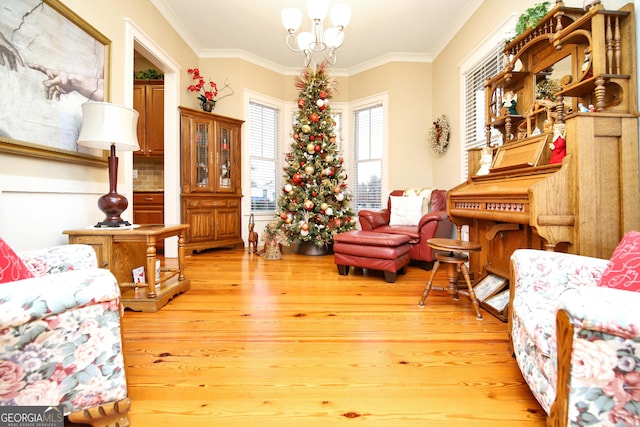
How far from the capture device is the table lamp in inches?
77.8

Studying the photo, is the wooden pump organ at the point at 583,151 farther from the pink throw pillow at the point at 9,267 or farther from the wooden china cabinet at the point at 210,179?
the wooden china cabinet at the point at 210,179

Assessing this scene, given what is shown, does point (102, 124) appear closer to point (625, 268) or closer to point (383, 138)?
point (625, 268)

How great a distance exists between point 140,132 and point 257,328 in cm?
396

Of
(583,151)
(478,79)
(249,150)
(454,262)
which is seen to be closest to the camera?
(583,151)

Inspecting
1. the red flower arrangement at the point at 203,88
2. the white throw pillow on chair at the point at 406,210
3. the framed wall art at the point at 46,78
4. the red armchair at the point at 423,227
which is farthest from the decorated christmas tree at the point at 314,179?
the framed wall art at the point at 46,78

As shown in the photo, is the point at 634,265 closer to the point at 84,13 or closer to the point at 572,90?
the point at 572,90

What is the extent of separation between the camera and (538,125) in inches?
86.1

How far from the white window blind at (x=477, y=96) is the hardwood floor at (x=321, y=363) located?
2.14m

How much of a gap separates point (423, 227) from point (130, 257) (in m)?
2.96

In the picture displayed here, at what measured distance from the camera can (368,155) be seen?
17.1 ft

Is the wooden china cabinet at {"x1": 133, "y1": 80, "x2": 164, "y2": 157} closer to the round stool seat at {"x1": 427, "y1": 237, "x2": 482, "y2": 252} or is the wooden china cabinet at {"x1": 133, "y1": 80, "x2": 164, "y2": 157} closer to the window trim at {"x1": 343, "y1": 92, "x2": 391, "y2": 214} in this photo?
the window trim at {"x1": 343, "y1": 92, "x2": 391, "y2": 214}

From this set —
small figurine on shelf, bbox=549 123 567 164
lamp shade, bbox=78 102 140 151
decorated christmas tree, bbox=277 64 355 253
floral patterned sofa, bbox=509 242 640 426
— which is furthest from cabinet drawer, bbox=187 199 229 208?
floral patterned sofa, bbox=509 242 640 426

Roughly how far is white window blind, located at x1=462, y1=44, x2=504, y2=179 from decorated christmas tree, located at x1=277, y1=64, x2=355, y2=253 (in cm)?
180

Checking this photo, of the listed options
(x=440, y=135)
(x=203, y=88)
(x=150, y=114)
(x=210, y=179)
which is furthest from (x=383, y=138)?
(x=150, y=114)
